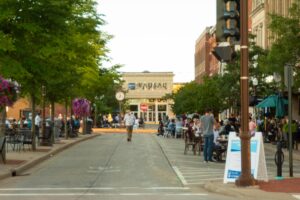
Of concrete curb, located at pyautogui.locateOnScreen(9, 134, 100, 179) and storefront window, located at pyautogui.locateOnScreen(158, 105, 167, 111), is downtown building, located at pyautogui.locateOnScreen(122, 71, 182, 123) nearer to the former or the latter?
storefront window, located at pyautogui.locateOnScreen(158, 105, 167, 111)

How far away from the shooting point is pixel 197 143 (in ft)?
95.6

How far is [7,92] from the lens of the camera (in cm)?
2089

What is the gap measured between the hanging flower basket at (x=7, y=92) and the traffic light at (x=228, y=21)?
852 centimetres

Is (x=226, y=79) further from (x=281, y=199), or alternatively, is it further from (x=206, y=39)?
(x=206, y=39)

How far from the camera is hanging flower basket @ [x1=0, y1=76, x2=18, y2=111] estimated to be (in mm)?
20328

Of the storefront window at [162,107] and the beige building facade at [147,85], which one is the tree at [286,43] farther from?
the storefront window at [162,107]

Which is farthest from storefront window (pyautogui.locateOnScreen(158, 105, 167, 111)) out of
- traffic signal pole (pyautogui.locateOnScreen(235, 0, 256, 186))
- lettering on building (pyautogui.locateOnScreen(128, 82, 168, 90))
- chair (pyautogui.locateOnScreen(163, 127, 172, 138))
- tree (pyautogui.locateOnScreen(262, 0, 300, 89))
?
traffic signal pole (pyautogui.locateOnScreen(235, 0, 256, 186))

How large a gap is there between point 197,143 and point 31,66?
10.0 meters

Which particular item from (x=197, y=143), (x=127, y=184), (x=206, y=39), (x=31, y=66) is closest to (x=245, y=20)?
(x=127, y=184)

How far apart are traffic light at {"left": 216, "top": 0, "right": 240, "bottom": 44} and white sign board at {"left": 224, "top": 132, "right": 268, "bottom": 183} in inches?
114

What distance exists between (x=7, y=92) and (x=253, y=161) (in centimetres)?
889

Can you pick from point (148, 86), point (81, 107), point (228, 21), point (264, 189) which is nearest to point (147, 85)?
point (148, 86)

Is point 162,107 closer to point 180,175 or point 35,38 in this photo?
point 35,38

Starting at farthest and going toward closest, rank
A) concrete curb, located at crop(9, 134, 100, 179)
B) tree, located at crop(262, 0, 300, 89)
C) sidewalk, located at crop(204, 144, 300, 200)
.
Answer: tree, located at crop(262, 0, 300, 89), concrete curb, located at crop(9, 134, 100, 179), sidewalk, located at crop(204, 144, 300, 200)
